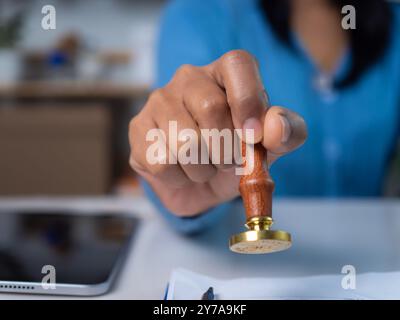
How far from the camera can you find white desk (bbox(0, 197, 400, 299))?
275 mm

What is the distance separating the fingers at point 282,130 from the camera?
0.21 metres

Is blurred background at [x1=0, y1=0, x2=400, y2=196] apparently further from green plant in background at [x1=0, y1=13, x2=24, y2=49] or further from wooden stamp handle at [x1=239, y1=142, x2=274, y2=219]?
wooden stamp handle at [x1=239, y1=142, x2=274, y2=219]

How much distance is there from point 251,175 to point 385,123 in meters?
0.38

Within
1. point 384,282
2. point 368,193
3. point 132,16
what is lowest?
point 384,282

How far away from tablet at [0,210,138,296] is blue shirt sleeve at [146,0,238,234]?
42 mm

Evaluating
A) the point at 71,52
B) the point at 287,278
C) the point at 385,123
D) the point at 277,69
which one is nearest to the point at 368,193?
the point at 385,123

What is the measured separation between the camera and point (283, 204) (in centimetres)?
38

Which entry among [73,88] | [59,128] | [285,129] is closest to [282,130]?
[285,129]

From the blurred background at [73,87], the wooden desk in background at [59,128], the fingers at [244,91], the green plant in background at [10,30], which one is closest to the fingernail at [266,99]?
the fingers at [244,91]

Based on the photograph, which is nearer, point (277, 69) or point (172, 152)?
point (172, 152)

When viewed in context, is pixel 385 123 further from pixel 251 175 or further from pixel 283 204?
pixel 251 175

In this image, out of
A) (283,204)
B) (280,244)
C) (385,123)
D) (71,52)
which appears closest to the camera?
(280,244)
